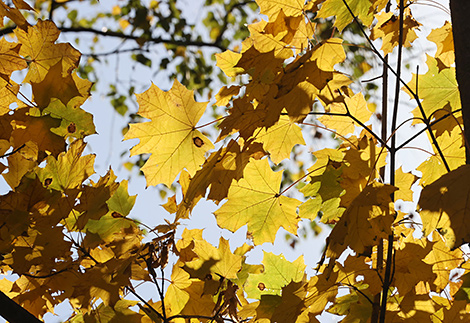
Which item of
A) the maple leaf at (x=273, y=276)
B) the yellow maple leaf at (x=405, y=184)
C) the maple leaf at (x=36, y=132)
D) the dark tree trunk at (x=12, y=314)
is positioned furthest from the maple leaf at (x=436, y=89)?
the dark tree trunk at (x=12, y=314)

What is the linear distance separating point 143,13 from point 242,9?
3.79ft

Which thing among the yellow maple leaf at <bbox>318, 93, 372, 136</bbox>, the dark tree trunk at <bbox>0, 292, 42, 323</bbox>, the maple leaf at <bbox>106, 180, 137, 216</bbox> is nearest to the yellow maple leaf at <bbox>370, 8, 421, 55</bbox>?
the yellow maple leaf at <bbox>318, 93, 372, 136</bbox>

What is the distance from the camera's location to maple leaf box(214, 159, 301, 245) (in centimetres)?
111

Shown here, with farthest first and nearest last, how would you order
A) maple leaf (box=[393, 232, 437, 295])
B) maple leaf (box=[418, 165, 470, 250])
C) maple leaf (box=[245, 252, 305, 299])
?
maple leaf (box=[245, 252, 305, 299]) < maple leaf (box=[393, 232, 437, 295]) < maple leaf (box=[418, 165, 470, 250])

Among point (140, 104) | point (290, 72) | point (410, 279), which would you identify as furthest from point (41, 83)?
point (410, 279)

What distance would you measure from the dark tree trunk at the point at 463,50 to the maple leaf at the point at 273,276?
55 cm

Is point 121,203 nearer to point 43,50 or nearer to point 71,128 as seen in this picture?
point 71,128

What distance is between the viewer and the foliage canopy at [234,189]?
0.94m

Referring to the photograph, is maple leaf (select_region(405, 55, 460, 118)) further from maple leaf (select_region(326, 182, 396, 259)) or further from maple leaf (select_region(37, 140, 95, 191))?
maple leaf (select_region(37, 140, 95, 191))

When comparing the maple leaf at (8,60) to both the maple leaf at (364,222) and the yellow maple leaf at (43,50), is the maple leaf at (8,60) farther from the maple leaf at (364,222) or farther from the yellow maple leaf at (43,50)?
the maple leaf at (364,222)

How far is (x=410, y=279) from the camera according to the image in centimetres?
99

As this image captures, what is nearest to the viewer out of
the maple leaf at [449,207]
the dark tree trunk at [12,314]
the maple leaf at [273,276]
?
the maple leaf at [449,207]

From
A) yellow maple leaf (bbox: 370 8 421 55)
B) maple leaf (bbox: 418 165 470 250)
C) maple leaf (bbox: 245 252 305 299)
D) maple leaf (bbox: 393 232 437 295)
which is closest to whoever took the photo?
maple leaf (bbox: 418 165 470 250)

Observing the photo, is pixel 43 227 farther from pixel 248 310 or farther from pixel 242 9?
pixel 242 9
